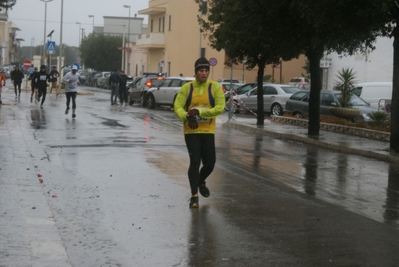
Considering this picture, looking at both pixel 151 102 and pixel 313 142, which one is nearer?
pixel 313 142

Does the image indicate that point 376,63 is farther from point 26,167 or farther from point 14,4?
point 26,167

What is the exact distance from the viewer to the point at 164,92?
37.3 meters

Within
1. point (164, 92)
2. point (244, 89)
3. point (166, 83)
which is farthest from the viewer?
point (244, 89)

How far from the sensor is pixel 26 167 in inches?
510

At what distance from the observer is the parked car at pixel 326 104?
87.7 ft

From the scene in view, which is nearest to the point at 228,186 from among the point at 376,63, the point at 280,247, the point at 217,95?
the point at 217,95

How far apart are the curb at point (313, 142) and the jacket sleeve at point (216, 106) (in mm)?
8426

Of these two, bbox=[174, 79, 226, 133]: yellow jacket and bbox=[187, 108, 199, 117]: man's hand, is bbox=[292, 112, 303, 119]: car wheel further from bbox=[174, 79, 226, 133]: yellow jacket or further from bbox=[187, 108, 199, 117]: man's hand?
bbox=[187, 108, 199, 117]: man's hand

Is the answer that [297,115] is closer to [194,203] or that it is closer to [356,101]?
[356,101]

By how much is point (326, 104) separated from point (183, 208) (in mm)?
19578

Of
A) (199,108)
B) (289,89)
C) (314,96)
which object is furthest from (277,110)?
(199,108)

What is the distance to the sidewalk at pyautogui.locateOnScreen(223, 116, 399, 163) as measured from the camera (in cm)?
1815

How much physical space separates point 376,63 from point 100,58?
2386 inches

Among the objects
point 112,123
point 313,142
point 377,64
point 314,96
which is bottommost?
point 313,142
